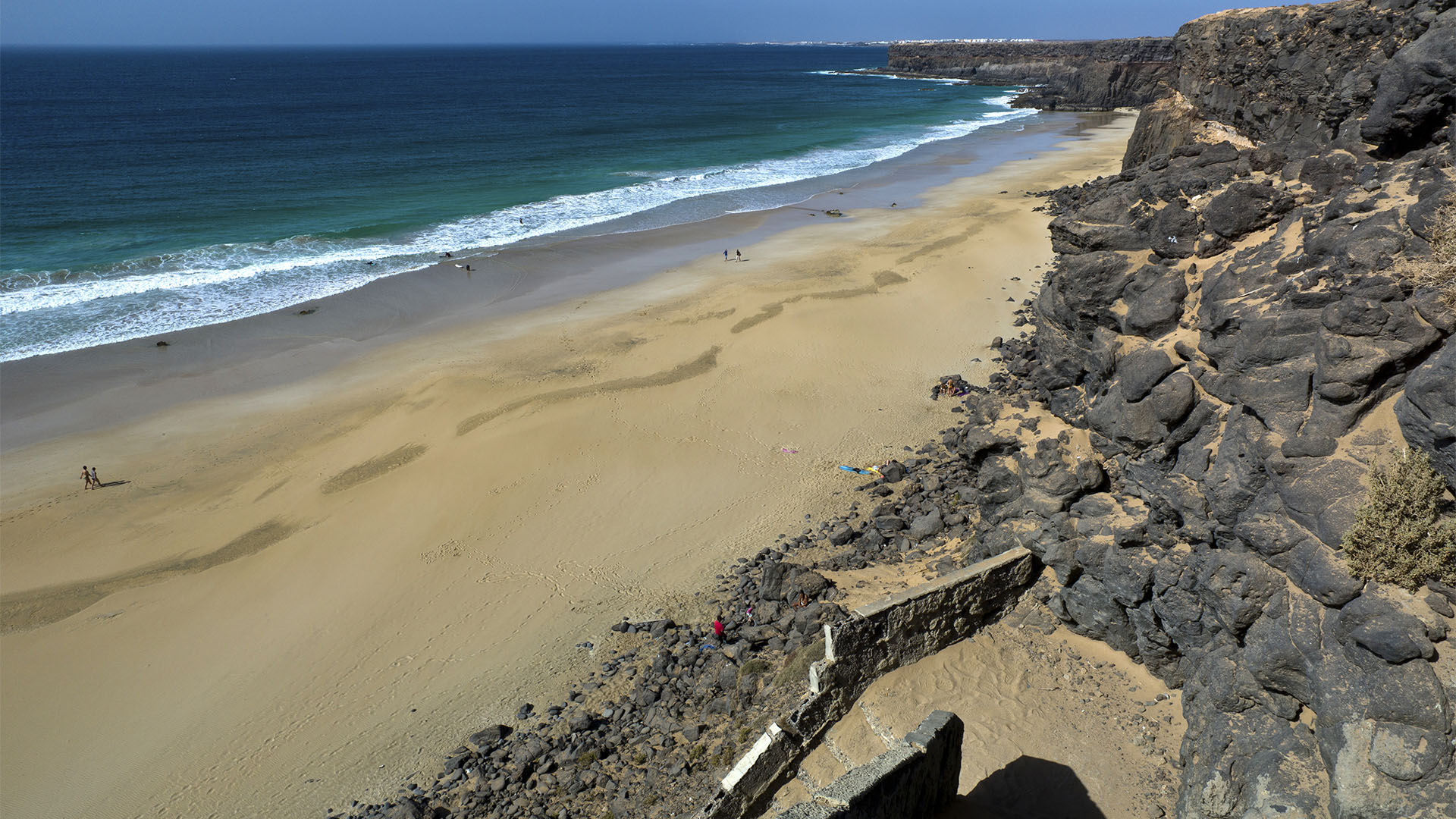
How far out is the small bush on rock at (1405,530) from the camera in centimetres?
711

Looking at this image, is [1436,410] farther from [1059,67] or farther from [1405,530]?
[1059,67]

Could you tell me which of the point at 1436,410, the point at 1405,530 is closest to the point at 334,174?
the point at 1436,410

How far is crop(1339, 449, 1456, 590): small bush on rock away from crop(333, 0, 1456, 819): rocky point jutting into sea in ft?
0.44

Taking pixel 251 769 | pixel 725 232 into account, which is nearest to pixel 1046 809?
pixel 251 769

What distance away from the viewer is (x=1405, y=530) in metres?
7.24

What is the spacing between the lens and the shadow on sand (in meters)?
8.74

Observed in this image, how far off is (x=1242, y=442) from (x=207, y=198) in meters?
43.6

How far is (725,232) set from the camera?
34750 mm

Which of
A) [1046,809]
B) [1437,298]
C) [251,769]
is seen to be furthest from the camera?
[251,769]

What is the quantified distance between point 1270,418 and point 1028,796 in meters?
4.96

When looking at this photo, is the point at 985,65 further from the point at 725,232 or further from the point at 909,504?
the point at 909,504

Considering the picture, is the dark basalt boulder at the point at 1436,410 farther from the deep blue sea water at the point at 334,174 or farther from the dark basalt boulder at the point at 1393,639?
the deep blue sea water at the point at 334,174

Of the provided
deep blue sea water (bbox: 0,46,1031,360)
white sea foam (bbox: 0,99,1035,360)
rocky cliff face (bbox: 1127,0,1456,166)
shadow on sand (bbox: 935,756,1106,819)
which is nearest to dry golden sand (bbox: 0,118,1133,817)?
shadow on sand (bbox: 935,756,1106,819)

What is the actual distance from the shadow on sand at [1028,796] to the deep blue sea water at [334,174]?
25.6m
